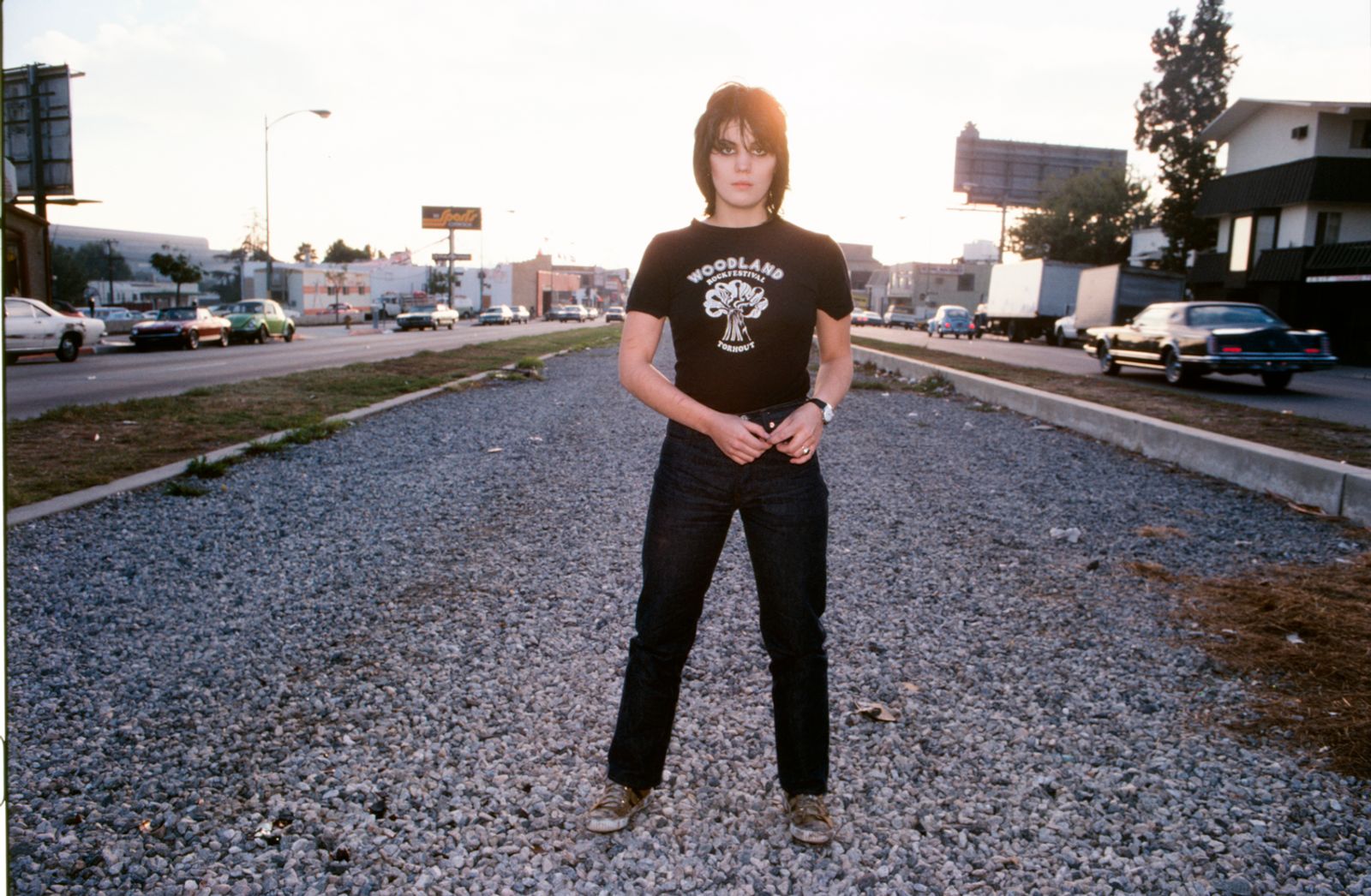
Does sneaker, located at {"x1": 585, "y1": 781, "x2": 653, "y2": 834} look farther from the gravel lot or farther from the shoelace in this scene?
the shoelace

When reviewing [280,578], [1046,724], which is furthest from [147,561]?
[1046,724]

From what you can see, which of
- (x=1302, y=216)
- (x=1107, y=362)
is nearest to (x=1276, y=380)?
(x=1107, y=362)

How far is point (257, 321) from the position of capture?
3512 centimetres

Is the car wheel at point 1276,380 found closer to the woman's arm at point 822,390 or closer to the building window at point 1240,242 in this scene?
the woman's arm at point 822,390

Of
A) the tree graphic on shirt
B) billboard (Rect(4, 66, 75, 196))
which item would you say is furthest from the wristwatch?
billboard (Rect(4, 66, 75, 196))

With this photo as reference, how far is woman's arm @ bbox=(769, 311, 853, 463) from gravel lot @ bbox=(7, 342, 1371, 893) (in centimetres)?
108

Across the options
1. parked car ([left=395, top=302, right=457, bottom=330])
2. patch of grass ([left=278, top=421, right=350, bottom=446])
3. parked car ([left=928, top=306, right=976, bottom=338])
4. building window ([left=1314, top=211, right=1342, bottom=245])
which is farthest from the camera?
parked car ([left=395, top=302, right=457, bottom=330])

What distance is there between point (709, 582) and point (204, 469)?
612 centimetres

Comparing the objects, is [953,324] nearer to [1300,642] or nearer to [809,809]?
[1300,642]

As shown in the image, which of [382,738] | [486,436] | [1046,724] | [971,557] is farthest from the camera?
[486,436]

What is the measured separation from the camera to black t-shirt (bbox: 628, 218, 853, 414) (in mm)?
2465

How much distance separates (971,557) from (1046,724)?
7.63ft

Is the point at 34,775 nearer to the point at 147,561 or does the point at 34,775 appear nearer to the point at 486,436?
the point at 147,561

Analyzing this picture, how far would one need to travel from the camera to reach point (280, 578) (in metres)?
4.92
